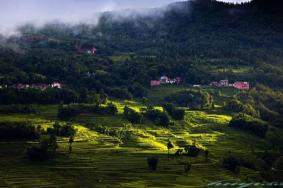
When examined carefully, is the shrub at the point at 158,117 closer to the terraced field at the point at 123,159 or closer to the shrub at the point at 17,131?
the terraced field at the point at 123,159

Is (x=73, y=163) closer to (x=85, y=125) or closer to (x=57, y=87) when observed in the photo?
(x=85, y=125)

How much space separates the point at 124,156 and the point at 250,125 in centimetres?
4718

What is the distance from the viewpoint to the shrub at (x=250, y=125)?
144 m

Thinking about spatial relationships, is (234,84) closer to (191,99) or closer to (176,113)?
(191,99)

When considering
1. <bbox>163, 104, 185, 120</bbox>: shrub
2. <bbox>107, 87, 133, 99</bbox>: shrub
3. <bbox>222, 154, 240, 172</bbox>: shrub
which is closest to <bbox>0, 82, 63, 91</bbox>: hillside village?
<bbox>107, 87, 133, 99</bbox>: shrub

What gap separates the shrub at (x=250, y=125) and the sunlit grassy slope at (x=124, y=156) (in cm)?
314

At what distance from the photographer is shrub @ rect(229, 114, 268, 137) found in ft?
472

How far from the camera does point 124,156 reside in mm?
112938

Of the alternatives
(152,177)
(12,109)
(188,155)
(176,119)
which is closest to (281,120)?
(176,119)

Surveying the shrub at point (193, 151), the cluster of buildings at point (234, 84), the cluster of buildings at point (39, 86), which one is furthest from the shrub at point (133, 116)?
the cluster of buildings at point (234, 84)

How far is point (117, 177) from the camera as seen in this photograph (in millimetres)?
100500

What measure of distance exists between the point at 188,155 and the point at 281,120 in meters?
50.2

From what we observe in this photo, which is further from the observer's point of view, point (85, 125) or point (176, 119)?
point (176, 119)

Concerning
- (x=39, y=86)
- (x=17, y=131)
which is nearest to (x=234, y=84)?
(x=39, y=86)
